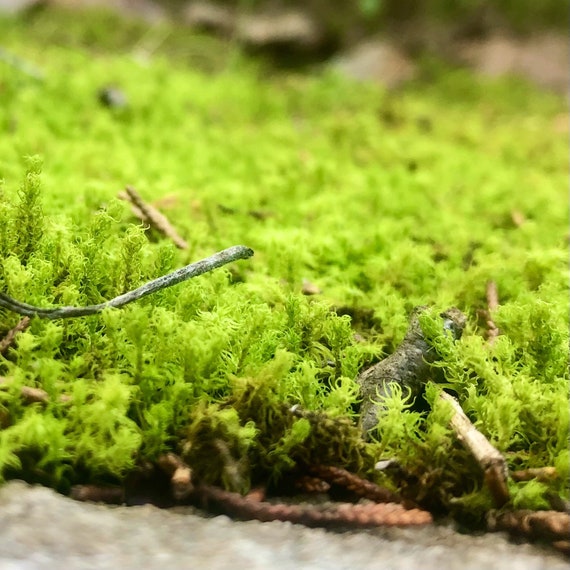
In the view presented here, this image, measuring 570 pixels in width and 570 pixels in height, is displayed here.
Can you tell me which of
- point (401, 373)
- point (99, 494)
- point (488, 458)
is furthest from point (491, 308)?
point (99, 494)

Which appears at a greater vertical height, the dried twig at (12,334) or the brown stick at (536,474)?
the dried twig at (12,334)

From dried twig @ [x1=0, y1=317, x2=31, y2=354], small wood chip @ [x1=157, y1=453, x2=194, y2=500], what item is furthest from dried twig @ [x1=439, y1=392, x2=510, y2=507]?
dried twig @ [x1=0, y1=317, x2=31, y2=354]

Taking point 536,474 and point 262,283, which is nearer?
point 536,474

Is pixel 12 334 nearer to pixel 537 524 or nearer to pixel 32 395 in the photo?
pixel 32 395

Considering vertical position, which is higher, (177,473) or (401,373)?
(401,373)

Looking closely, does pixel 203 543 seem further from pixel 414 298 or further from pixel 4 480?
pixel 414 298

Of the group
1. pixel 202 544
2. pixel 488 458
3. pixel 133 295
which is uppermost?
pixel 133 295

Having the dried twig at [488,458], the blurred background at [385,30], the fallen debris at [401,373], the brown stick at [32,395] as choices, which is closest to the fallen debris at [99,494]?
the brown stick at [32,395]

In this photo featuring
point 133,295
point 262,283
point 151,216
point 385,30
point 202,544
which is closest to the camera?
point 202,544

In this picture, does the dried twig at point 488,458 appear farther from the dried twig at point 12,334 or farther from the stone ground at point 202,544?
the dried twig at point 12,334
